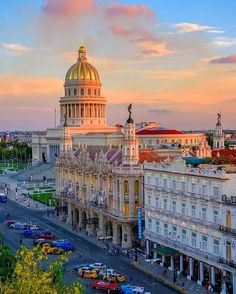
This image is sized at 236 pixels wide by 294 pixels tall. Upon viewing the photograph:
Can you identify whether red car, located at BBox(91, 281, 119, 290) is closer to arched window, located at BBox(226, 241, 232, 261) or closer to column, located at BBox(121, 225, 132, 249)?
arched window, located at BBox(226, 241, 232, 261)

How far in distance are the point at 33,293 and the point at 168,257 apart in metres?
45.2

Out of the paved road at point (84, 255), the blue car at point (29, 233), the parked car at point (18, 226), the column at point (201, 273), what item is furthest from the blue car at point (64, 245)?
the column at point (201, 273)

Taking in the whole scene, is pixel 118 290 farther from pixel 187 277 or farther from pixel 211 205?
pixel 211 205

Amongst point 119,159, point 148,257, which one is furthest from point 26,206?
point 148,257

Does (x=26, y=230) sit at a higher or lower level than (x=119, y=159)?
lower

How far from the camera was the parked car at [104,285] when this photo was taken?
214 ft

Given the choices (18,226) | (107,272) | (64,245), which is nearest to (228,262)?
(107,272)

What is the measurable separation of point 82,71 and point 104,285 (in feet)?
427

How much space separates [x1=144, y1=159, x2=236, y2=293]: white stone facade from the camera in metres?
61.6

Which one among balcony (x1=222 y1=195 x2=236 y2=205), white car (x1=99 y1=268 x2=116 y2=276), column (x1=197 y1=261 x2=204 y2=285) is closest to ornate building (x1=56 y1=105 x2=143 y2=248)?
white car (x1=99 y1=268 x2=116 y2=276)

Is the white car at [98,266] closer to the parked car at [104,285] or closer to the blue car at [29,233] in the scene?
the parked car at [104,285]

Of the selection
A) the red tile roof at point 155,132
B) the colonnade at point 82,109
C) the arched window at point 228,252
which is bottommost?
Result: the arched window at point 228,252

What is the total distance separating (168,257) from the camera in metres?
75.0

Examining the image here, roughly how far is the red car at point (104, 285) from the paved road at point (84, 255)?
22.2 inches
